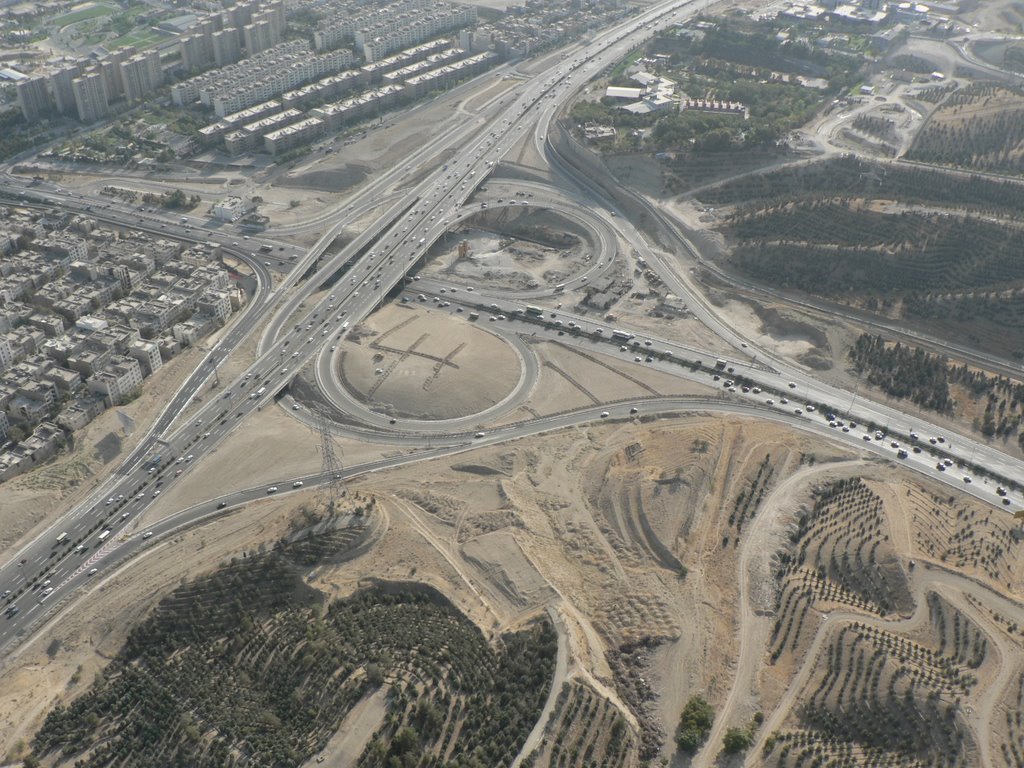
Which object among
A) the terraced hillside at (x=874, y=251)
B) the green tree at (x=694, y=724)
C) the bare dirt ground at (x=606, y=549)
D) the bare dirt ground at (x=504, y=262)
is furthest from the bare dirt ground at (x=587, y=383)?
the green tree at (x=694, y=724)

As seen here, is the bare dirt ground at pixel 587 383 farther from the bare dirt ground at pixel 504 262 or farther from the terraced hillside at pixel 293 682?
the terraced hillside at pixel 293 682

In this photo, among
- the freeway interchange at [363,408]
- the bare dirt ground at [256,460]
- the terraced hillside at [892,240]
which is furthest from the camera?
the terraced hillside at [892,240]

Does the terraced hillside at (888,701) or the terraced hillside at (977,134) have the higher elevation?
the terraced hillside at (977,134)

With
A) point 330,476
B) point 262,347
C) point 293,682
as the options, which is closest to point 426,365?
point 262,347

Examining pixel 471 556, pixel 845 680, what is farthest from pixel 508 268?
pixel 845 680

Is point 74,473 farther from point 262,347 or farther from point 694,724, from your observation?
point 694,724

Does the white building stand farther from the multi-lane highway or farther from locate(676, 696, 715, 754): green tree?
locate(676, 696, 715, 754): green tree

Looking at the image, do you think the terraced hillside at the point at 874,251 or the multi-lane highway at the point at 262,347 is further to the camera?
the terraced hillside at the point at 874,251
